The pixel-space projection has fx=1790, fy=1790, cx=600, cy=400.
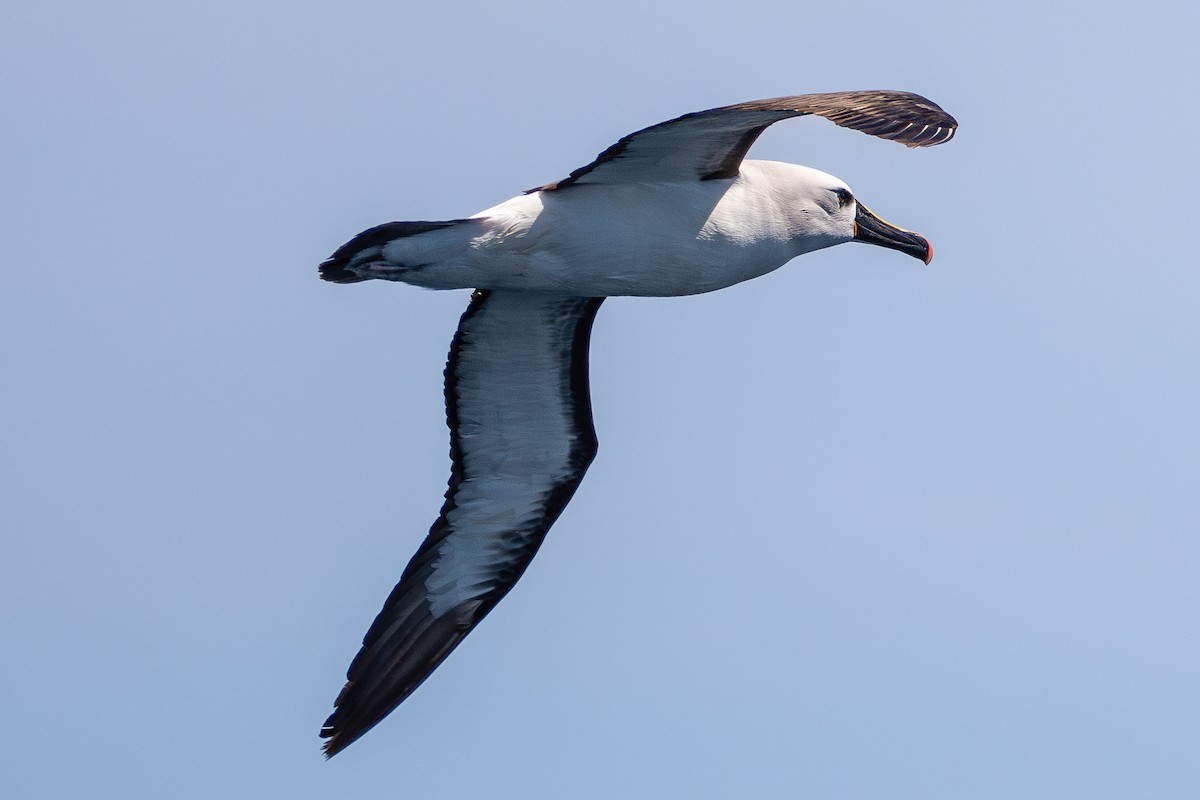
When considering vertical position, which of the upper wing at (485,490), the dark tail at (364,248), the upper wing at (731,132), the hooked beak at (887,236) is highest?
the upper wing at (731,132)

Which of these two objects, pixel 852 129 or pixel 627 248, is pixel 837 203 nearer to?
pixel 627 248

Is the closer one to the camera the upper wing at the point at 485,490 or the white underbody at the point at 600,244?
the white underbody at the point at 600,244

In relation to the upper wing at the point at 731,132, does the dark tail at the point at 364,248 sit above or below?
below

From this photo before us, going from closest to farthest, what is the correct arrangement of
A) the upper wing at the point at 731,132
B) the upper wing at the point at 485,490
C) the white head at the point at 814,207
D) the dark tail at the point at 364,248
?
the upper wing at the point at 731,132 < the dark tail at the point at 364,248 < the white head at the point at 814,207 < the upper wing at the point at 485,490

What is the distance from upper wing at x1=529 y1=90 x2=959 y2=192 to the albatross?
0.02m

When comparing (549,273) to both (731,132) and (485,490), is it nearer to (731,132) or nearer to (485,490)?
(731,132)

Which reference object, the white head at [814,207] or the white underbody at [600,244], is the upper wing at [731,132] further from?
the white head at [814,207]

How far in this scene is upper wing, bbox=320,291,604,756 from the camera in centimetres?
1501

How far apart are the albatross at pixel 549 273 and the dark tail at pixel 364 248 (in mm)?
12

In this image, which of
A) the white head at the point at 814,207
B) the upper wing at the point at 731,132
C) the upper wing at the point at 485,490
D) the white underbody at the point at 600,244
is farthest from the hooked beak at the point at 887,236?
the upper wing at the point at 485,490

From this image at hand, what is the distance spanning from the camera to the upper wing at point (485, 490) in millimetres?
15008

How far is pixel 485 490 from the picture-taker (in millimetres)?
15680

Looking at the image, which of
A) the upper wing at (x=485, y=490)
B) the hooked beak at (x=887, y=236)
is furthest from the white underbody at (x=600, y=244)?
the upper wing at (x=485, y=490)

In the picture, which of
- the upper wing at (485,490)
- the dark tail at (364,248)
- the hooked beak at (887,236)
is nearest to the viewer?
the dark tail at (364,248)
